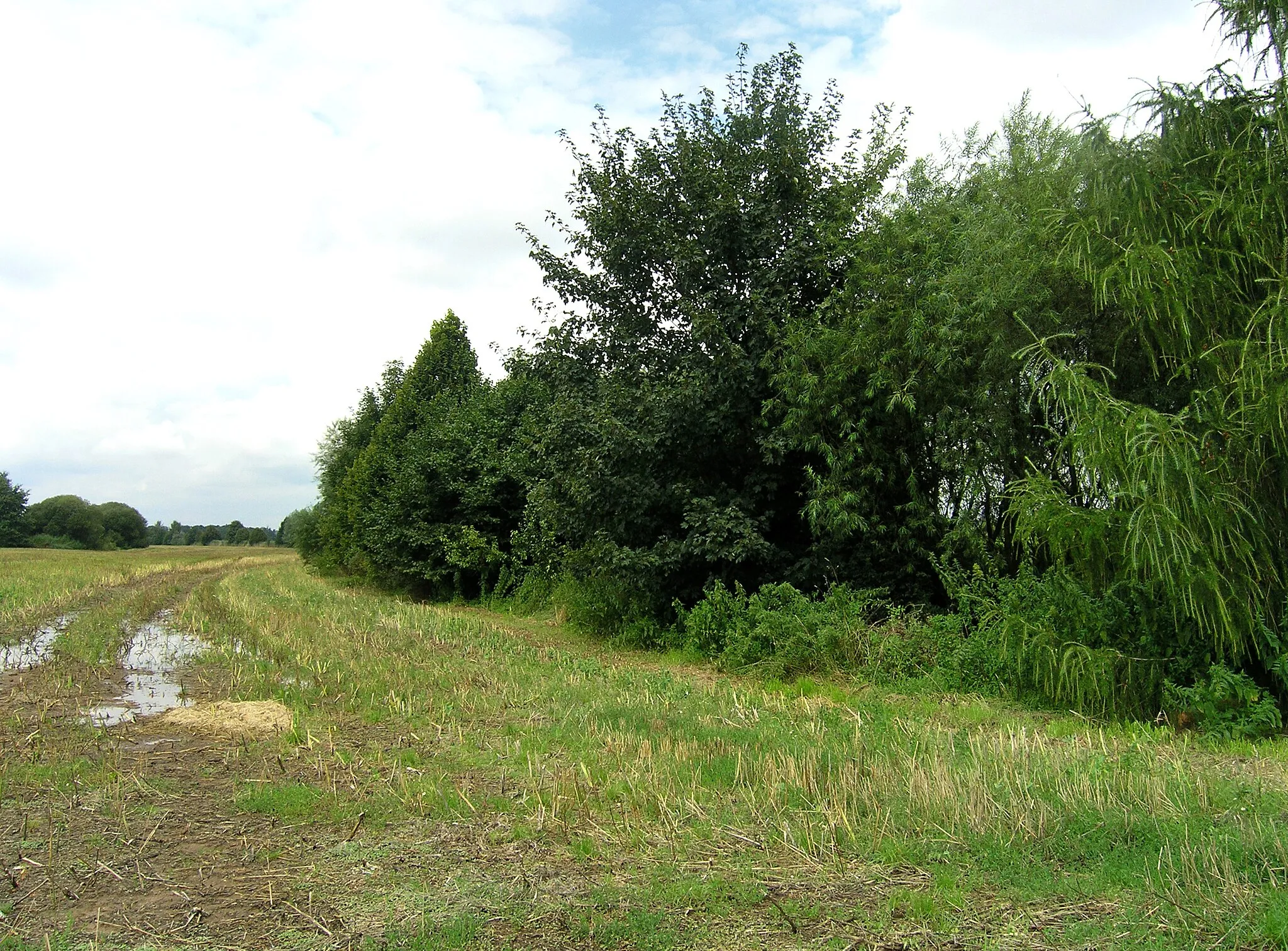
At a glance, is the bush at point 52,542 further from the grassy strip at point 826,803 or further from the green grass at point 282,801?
the green grass at point 282,801

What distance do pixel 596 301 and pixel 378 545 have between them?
1737 centimetres

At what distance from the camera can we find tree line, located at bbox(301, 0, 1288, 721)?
814cm

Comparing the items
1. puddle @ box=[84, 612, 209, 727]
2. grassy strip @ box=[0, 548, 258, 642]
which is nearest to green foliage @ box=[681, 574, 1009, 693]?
puddle @ box=[84, 612, 209, 727]

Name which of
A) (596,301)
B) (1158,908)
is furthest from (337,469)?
(1158,908)

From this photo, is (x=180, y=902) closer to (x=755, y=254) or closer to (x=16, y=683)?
(x=16, y=683)

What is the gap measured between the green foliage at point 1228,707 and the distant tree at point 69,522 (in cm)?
11833

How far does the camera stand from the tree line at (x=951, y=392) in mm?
8141

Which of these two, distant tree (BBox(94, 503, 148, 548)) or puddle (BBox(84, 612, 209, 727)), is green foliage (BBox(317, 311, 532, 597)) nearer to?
puddle (BBox(84, 612, 209, 727))

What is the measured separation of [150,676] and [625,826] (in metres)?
9.11

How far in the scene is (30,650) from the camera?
1329 centimetres

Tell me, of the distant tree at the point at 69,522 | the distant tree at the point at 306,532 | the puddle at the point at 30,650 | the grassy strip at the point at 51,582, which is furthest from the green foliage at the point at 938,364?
the distant tree at the point at 69,522

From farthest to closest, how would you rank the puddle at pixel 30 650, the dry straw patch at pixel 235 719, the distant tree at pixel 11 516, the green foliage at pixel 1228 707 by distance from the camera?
1. the distant tree at pixel 11 516
2. the puddle at pixel 30 650
3. the dry straw patch at pixel 235 719
4. the green foliage at pixel 1228 707

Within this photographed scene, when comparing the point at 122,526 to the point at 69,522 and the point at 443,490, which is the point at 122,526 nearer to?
the point at 69,522

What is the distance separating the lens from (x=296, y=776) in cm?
644
